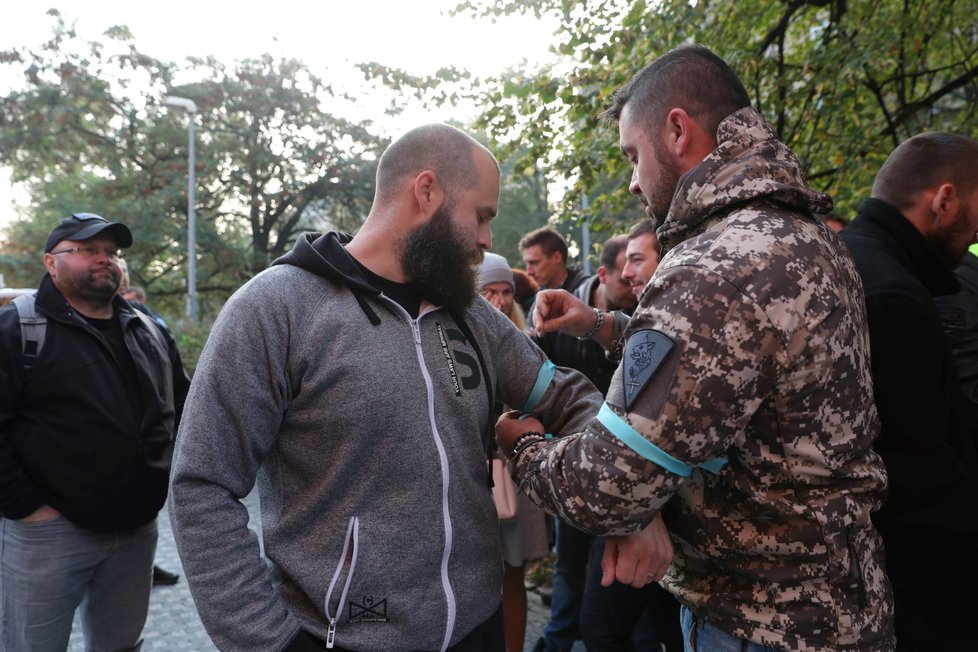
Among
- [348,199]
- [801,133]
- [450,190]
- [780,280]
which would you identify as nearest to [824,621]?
[780,280]

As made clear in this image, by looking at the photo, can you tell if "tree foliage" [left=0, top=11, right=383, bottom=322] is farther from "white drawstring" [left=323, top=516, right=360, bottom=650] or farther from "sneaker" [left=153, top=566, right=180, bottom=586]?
"white drawstring" [left=323, top=516, right=360, bottom=650]

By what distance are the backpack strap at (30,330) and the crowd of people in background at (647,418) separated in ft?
6.46


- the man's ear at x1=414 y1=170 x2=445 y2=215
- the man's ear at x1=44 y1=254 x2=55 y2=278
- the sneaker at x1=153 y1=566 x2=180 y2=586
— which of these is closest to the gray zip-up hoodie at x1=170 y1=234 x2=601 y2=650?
the man's ear at x1=414 y1=170 x2=445 y2=215

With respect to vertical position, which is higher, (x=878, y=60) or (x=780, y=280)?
(x=878, y=60)

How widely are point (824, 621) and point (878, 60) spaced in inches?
195

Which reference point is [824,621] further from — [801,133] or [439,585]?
[801,133]

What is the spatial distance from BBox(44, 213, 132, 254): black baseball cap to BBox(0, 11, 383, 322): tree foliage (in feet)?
59.6

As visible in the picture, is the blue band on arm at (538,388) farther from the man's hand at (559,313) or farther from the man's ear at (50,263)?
the man's ear at (50,263)

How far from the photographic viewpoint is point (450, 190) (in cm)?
203

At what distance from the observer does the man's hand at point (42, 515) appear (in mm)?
3104

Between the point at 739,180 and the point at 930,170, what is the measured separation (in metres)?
1.18

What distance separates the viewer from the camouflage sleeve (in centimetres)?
148

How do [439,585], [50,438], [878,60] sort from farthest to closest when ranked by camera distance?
[878,60], [50,438], [439,585]

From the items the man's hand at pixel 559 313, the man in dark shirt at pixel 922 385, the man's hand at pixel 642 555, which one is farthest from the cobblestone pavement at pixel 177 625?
the man's hand at pixel 642 555
